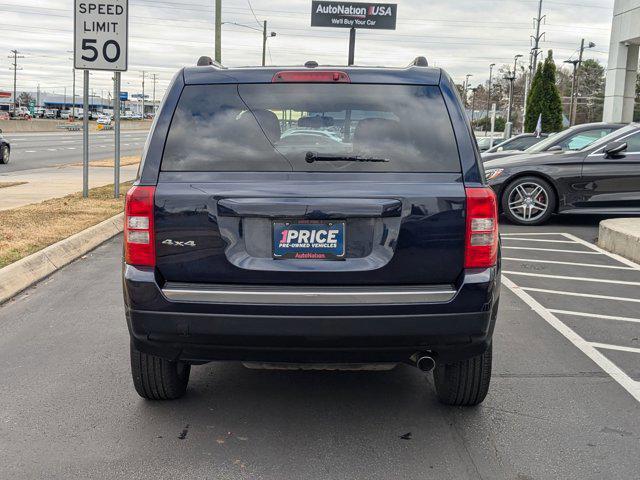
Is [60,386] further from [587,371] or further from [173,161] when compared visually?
[587,371]

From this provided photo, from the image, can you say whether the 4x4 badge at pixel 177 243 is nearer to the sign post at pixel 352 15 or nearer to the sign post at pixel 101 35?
the sign post at pixel 101 35

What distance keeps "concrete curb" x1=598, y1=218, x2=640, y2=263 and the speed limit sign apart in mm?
8100

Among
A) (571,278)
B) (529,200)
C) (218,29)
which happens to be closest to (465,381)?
(571,278)

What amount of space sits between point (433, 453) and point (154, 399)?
5.38 feet

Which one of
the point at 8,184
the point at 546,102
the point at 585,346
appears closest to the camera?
the point at 585,346

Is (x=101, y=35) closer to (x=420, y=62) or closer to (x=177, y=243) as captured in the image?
(x=420, y=62)

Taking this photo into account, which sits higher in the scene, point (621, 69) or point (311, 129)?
point (621, 69)

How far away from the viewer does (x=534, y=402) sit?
4.48m

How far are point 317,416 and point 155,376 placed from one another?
3.03 feet

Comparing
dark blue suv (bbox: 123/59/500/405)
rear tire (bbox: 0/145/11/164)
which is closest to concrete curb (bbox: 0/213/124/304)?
dark blue suv (bbox: 123/59/500/405)

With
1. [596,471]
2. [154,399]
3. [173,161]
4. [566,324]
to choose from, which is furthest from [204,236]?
[566,324]

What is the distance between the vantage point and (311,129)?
394 centimetres

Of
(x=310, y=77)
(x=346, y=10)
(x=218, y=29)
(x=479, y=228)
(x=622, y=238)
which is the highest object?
(x=346, y=10)

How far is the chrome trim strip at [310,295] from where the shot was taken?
3537mm
